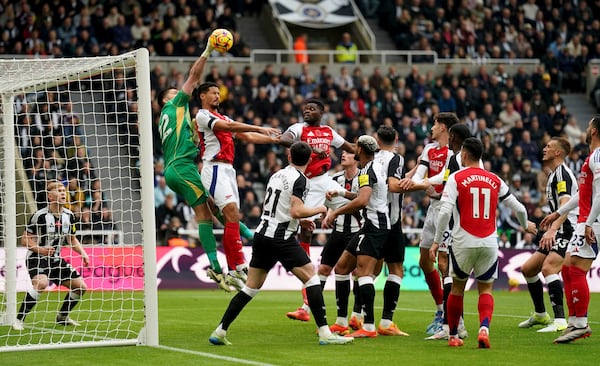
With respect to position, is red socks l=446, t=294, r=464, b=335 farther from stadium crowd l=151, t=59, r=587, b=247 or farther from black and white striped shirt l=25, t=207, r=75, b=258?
stadium crowd l=151, t=59, r=587, b=247

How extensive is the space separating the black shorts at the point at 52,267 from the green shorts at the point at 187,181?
1.97 meters

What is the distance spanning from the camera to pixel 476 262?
10.8 meters

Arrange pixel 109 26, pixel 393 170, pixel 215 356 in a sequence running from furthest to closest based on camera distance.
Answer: pixel 109 26
pixel 393 170
pixel 215 356

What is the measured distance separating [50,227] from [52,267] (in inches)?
22.7

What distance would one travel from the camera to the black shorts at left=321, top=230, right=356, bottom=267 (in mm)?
12938

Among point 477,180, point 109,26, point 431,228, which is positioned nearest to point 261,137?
point 431,228

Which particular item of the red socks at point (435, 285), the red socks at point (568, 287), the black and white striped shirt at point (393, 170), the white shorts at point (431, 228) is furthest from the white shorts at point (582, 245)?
the black and white striped shirt at point (393, 170)

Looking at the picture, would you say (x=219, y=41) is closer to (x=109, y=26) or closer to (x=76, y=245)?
(x=76, y=245)

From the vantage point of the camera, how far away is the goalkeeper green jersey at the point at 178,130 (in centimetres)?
1233

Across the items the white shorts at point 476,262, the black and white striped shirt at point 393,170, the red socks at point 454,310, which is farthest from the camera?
the black and white striped shirt at point 393,170

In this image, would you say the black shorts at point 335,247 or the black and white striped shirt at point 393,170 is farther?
the black shorts at point 335,247

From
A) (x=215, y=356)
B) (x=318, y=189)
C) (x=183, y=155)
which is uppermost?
(x=183, y=155)

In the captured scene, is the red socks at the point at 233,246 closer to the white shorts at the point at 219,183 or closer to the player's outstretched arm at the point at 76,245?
the white shorts at the point at 219,183

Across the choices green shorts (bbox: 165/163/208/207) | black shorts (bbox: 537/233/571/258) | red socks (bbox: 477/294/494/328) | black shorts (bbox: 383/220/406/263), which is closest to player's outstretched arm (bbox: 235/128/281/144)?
green shorts (bbox: 165/163/208/207)
